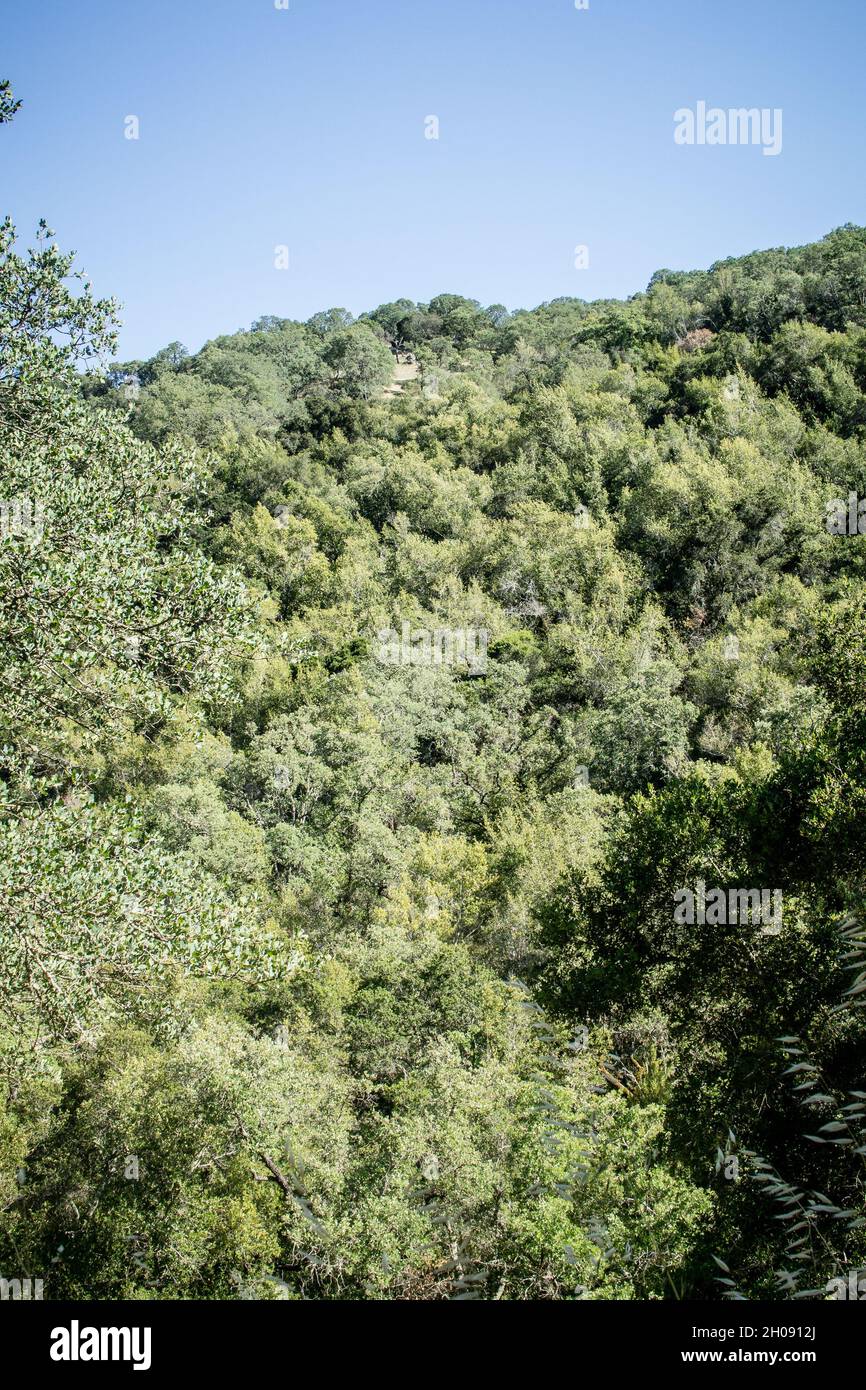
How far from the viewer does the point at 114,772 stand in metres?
38.5

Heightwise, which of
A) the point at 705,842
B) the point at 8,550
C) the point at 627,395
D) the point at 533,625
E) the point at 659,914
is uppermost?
the point at 627,395

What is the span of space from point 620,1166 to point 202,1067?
849 centimetres

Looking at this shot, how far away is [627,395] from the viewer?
69125 mm

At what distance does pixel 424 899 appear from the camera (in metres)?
31.1

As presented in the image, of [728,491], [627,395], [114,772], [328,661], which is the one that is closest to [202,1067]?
[114,772]

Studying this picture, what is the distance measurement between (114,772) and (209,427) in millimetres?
57269

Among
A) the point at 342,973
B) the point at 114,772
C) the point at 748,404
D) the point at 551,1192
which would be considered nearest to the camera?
the point at 551,1192

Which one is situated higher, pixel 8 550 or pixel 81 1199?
pixel 8 550

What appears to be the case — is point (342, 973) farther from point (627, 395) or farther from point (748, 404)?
point (627, 395)

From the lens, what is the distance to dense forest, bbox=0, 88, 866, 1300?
6969 mm

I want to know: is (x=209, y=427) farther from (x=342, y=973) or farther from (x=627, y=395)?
(x=342, y=973)

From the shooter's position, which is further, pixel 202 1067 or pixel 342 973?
pixel 342 973

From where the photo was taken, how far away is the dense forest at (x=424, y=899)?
6.97 metres

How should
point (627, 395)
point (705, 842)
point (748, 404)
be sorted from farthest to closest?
point (627, 395), point (748, 404), point (705, 842)
